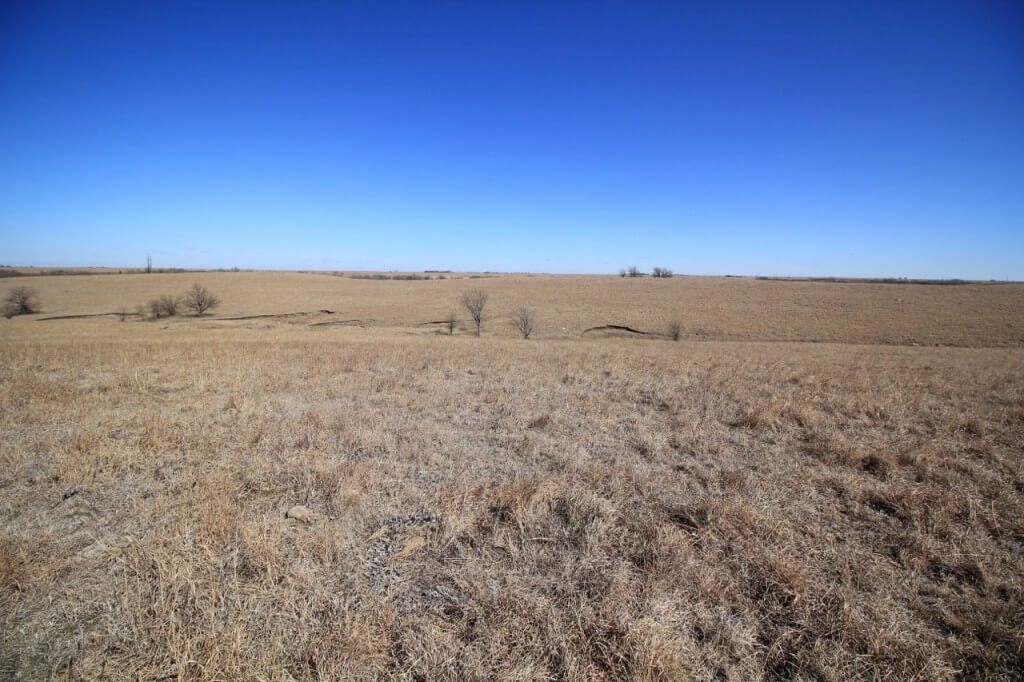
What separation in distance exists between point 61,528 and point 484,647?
4.37 metres

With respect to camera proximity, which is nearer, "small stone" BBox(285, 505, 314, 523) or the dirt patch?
"small stone" BBox(285, 505, 314, 523)

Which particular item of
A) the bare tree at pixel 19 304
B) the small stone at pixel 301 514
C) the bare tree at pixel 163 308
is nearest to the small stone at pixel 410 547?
the small stone at pixel 301 514

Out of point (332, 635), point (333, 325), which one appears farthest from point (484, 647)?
point (333, 325)

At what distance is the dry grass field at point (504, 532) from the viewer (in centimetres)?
271

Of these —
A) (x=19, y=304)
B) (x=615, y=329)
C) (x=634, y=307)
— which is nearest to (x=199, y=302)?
(x=19, y=304)

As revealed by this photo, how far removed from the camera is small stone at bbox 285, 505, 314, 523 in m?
4.19

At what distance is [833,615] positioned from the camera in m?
3.03

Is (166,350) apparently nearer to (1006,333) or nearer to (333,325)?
(333,325)

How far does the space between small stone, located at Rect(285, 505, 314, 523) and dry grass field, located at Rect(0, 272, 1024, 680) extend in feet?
0.08

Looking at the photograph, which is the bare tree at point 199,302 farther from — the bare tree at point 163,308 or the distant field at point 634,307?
the distant field at point 634,307

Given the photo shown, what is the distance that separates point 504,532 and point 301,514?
7.00 feet

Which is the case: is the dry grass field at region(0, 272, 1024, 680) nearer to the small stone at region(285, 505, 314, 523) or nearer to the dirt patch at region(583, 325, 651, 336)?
the small stone at region(285, 505, 314, 523)

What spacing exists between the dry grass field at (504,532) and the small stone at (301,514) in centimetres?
3

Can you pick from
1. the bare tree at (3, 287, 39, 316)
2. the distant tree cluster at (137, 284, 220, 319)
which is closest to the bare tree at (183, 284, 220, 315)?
the distant tree cluster at (137, 284, 220, 319)
